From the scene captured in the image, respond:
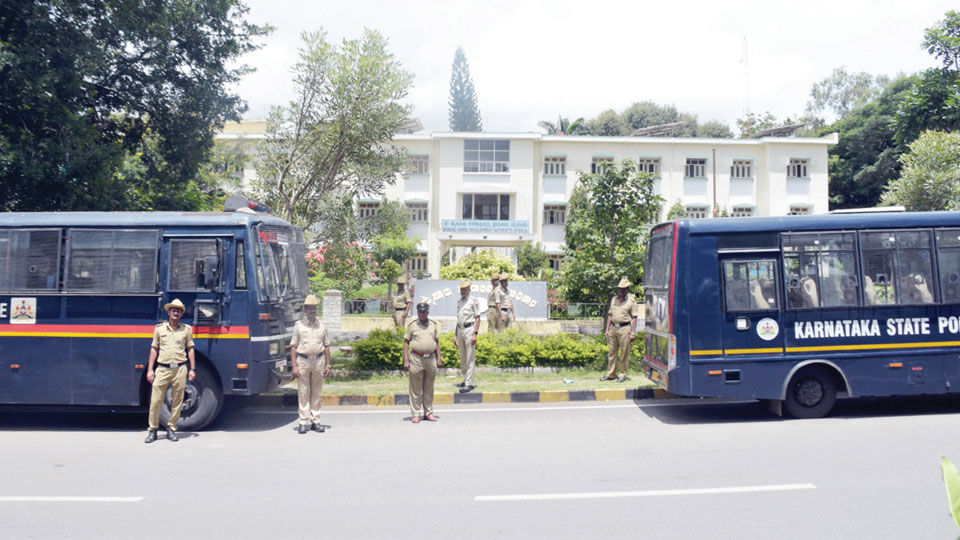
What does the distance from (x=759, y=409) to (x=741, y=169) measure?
29.7 meters

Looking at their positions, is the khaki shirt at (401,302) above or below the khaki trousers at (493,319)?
above

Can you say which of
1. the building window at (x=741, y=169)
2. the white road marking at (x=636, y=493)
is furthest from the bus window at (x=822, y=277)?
the building window at (x=741, y=169)

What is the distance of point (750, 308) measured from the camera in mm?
9195

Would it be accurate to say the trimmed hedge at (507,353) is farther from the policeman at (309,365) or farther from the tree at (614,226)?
the policeman at (309,365)

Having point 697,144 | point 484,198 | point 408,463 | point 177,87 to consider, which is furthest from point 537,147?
point 408,463

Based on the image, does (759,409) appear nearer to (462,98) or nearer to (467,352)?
(467,352)

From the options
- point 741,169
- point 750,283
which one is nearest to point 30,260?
point 750,283

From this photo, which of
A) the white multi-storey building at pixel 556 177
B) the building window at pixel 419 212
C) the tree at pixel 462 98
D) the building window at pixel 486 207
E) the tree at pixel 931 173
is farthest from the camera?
the tree at pixel 462 98

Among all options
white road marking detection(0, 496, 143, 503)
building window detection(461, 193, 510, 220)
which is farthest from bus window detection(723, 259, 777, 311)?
building window detection(461, 193, 510, 220)

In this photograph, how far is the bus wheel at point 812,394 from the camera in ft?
30.4

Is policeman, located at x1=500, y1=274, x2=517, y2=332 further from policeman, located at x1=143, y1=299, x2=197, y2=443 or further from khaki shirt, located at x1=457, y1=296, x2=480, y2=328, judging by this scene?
policeman, located at x1=143, y1=299, x2=197, y2=443

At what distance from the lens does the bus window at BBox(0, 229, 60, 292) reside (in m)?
8.91

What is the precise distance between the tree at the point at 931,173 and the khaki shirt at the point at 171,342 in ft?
89.4

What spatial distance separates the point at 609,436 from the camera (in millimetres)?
8344
